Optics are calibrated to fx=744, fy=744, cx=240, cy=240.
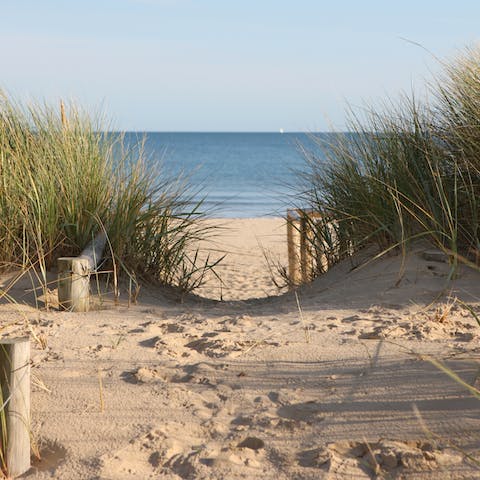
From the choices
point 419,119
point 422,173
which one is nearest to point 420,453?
point 422,173

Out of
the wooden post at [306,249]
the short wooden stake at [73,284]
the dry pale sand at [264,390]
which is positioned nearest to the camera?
the dry pale sand at [264,390]

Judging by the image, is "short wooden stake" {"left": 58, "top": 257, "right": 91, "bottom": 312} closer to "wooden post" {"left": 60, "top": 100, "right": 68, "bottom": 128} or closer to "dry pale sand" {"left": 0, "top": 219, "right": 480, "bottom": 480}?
"dry pale sand" {"left": 0, "top": 219, "right": 480, "bottom": 480}

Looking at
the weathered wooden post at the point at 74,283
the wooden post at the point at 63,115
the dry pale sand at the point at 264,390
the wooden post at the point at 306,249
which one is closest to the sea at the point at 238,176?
the wooden post at the point at 306,249

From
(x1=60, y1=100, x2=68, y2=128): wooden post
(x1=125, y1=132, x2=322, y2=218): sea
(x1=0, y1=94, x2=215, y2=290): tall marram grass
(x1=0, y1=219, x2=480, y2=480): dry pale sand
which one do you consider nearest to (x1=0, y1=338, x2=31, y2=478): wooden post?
(x1=0, y1=219, x2=480, y2=480): dry pale sand

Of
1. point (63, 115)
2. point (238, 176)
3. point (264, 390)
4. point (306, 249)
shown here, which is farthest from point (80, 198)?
point (238, 176)

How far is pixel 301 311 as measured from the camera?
436 centimetres

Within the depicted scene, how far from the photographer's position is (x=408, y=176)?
5.05m

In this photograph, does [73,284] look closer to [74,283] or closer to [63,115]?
[74,283]

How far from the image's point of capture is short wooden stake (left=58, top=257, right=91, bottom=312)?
14.7 ft

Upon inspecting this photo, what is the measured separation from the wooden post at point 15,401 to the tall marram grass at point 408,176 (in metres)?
2.67

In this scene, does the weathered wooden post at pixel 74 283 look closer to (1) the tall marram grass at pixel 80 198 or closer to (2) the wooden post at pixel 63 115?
(1) the tall marram grass at pixel 80 198

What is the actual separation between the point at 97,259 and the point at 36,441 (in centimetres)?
213

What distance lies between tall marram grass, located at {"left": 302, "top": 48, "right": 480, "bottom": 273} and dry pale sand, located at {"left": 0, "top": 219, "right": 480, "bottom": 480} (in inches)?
20.9

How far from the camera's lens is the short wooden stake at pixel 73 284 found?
14.7 feet
